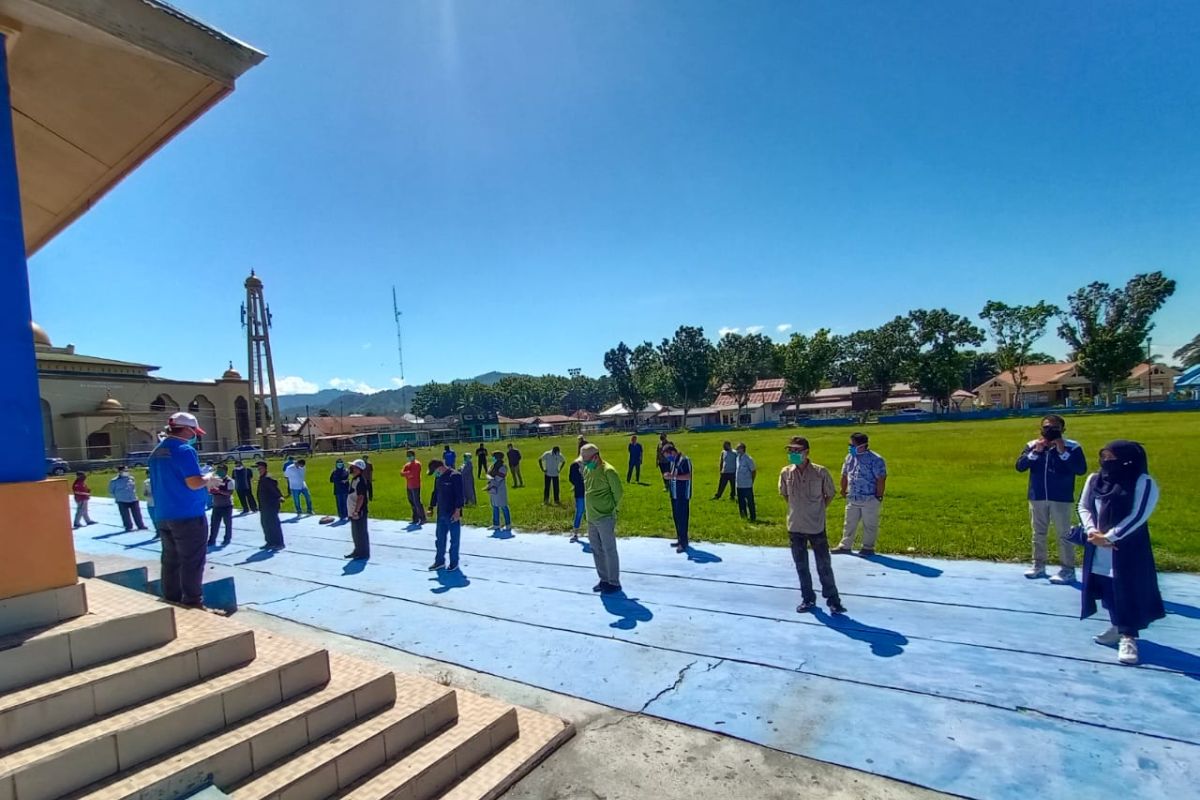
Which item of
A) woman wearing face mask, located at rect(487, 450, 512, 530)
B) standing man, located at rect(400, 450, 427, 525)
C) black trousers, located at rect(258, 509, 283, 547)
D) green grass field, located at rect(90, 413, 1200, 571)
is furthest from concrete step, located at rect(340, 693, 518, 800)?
standing man, located at rect(400, 450, 427, 525)

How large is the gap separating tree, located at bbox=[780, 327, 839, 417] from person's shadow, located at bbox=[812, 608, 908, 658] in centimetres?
6565

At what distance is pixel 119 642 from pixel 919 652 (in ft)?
19.6

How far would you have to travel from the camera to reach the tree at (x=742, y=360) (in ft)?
232

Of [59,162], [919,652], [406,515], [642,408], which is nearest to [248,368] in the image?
[642,408]

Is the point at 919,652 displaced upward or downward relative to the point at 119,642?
downward

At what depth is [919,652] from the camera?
5.16 metres

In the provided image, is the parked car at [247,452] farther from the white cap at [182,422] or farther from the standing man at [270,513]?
the white cap at [182,422]

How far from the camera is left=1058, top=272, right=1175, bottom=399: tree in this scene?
56031 mm

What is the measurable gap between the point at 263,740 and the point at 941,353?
73813 millimetres

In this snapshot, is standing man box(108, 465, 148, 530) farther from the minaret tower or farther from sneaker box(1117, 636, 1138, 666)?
the minaret tower

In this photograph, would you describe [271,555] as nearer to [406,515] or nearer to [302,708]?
[406,515]

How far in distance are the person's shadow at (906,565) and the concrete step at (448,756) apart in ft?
18.7

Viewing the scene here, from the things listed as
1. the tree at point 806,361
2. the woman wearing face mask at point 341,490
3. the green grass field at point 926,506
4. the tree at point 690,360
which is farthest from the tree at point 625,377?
the woman wearing face mask at point 341,490

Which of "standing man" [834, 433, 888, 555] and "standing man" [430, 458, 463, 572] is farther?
"standing man" [430, 458, 463, 572]
